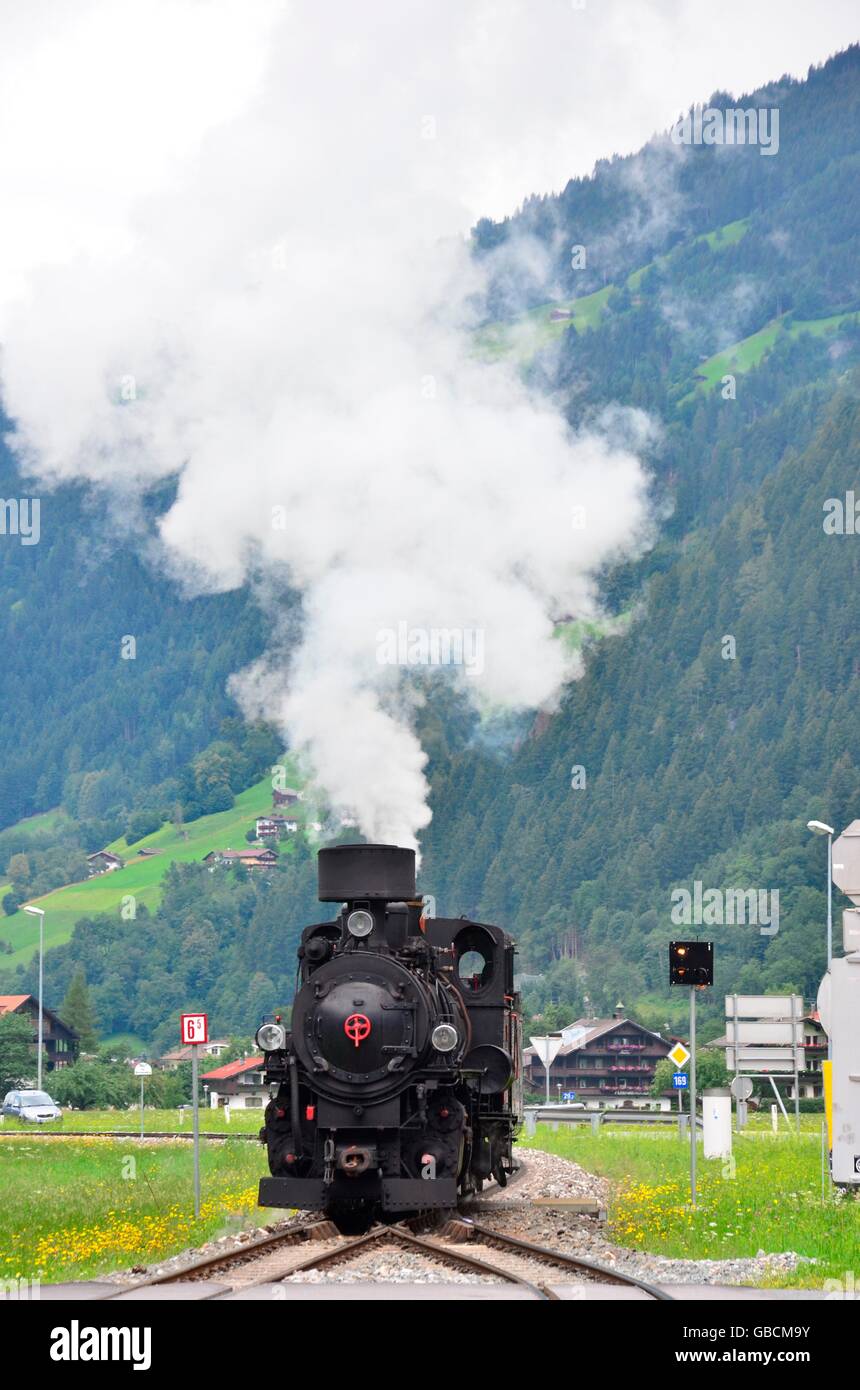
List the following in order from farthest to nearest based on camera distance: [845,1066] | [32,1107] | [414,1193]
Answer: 1. [32,1107]
2. [845,1066]
3. [414,1193]

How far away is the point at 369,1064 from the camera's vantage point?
2214 centimetres

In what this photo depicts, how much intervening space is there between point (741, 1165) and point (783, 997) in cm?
1165

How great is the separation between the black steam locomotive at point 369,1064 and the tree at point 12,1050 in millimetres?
71663

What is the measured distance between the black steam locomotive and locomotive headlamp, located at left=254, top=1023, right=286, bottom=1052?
0.7 inches

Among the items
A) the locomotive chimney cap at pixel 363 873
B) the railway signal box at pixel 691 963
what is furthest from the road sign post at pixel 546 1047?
the locomotive chimney cap at pixel 363 873

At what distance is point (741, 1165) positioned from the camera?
117 ft

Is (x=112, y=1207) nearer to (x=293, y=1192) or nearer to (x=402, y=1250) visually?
(x=293, y=1192)

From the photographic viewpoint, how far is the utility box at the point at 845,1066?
2231cm

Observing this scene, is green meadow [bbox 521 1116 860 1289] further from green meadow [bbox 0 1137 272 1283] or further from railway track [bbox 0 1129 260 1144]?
railway track [bbox 0 1129 260 1144]

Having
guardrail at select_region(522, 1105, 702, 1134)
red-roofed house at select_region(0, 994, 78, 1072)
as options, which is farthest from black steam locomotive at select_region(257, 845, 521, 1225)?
red-roofed house at select_region(0, 994, 78, 1072)

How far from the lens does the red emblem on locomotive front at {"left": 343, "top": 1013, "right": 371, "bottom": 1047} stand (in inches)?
869

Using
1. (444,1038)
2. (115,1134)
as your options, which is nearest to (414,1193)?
(444,1038)

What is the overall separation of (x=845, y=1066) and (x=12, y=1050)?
75869mm
